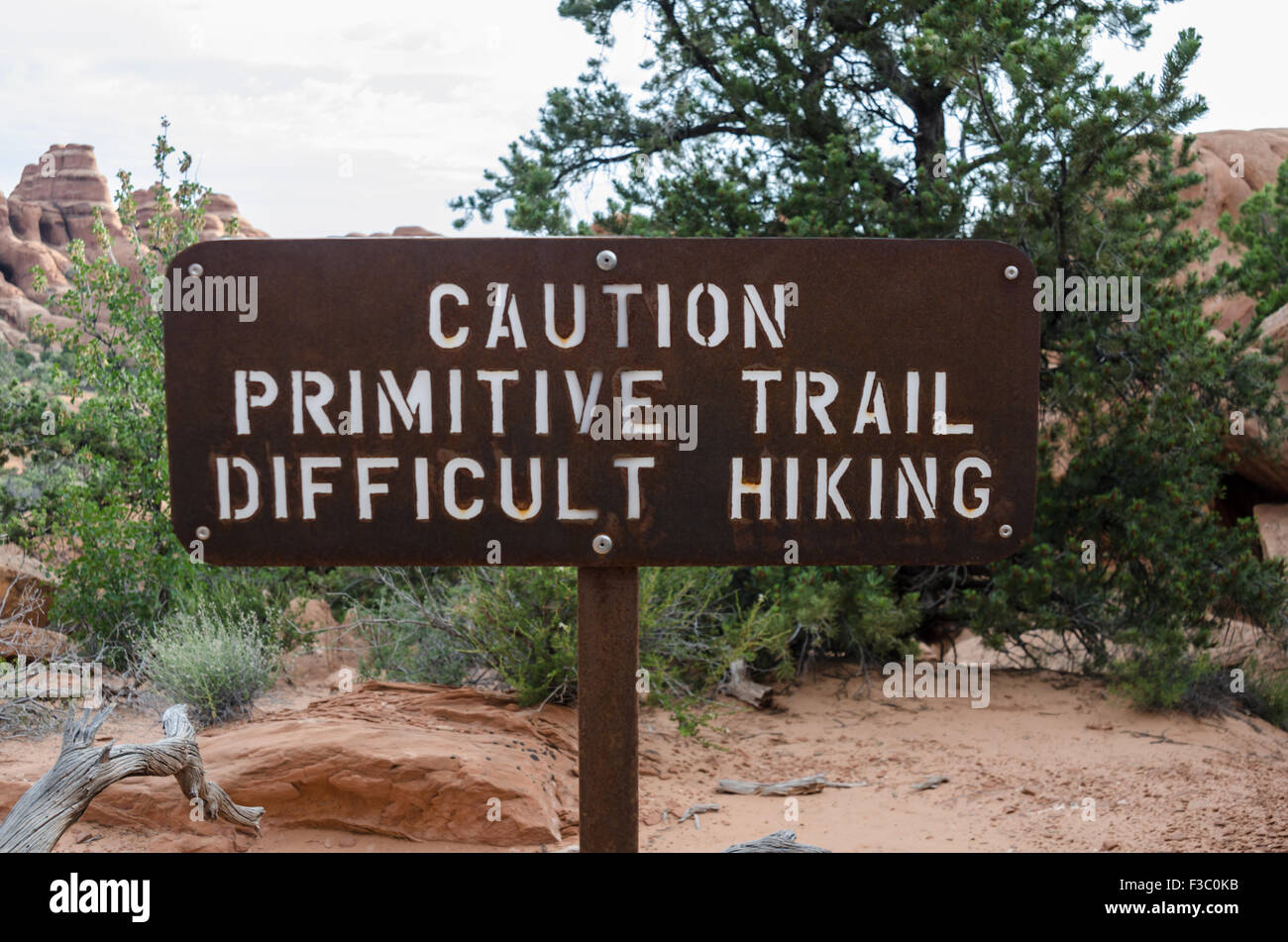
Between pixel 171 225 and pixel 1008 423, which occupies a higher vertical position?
pixel 171 225

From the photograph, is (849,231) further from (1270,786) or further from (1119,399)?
(1270,786)

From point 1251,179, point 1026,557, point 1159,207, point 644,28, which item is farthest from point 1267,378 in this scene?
point 1251,179

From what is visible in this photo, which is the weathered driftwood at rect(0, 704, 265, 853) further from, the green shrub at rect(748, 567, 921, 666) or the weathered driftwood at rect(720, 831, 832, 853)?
the green shrub at rect(748, 567, 921, 666)

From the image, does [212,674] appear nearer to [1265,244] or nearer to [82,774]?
[82,774]

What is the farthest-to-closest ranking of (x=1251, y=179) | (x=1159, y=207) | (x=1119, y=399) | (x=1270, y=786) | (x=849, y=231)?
(x=1251, y=179)
(x=849, y=231)
(x=1119, y=399)
(x=1159, y=207)
(x=1270, y=786)

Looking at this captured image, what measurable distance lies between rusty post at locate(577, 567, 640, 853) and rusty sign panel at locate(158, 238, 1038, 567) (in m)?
0.15

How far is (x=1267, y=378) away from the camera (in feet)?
21.8

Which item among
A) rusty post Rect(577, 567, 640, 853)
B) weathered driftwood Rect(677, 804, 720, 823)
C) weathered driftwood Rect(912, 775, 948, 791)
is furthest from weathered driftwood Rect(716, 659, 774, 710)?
rusty post Rect(577, 567, 640, 853)

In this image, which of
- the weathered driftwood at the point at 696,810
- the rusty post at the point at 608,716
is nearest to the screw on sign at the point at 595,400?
the rusty post at the point at 608,716

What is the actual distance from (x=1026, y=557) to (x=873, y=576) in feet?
3.68

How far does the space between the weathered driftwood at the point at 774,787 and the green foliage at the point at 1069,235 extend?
114cm

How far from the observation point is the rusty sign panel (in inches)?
74.1

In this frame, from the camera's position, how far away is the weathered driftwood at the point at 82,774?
2791 millimetres

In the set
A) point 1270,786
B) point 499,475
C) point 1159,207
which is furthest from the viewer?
point 1159,207
